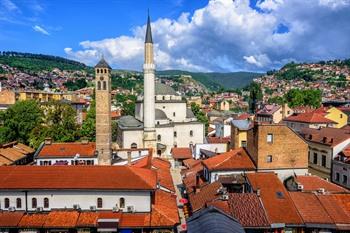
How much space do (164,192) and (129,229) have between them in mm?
6576

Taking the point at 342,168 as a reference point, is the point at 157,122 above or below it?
above

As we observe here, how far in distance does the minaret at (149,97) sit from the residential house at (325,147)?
21.6 meters

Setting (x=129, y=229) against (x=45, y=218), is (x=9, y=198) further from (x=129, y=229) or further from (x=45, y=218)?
(x=129, y=229)

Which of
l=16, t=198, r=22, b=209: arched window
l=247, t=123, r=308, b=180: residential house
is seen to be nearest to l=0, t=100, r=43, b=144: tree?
l=16, t=198, r=22, b=209: arched window

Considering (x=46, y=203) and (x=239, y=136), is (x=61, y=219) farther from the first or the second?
(x=239, y=136)

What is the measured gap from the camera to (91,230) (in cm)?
2114

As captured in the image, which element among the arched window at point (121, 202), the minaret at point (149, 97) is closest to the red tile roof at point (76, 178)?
the arched window at point (121, 202)

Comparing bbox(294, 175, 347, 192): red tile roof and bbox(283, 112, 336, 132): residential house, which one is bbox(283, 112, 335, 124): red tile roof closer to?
bbox(283, 112, 336, 132): residential house

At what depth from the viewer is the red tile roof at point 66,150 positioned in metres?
36.9

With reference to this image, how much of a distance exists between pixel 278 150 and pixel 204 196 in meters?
8.01

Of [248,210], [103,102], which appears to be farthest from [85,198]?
[103,102]

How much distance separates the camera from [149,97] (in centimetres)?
4934

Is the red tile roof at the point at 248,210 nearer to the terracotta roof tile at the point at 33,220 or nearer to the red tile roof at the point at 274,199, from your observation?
the red tile roof at the point at 274,199

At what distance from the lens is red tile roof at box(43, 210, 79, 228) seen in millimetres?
21100
